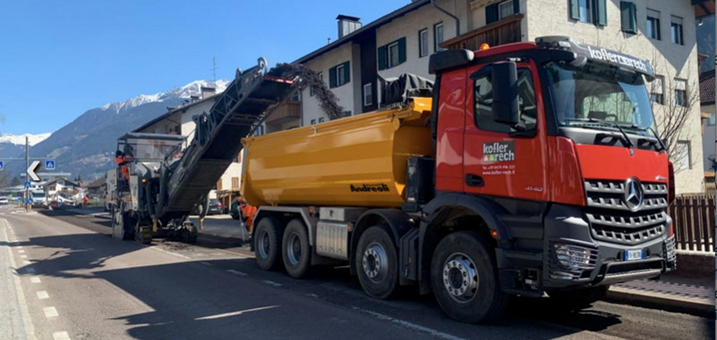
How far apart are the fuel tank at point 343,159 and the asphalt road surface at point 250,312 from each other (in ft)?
5.12

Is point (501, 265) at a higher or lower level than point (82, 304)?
higher

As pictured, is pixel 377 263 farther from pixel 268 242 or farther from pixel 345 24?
pixel 345 24

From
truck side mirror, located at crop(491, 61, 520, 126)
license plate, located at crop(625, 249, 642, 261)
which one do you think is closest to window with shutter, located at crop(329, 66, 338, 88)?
truck side mirror, located at crop(491, 61, 520, 126)

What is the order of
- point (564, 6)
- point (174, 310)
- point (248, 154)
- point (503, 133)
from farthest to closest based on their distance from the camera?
point (564, 6) < point (248, 154) < point (174, 310) < point (503, 133)

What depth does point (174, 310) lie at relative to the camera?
7.67 m

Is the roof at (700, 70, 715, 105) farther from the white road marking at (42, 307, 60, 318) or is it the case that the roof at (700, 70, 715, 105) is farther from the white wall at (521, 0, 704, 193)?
the white road marking at (42, 307, 60, 318)

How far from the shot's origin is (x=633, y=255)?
5.84m

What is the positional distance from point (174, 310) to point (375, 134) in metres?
3.78

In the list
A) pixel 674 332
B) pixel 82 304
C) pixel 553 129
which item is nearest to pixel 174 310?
pixel 82 304

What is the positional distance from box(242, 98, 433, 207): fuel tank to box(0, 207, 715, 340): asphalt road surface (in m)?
1.56

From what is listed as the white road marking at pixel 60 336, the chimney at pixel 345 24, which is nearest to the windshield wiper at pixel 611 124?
the white road marking at pixel 60 336

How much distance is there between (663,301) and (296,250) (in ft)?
20.2

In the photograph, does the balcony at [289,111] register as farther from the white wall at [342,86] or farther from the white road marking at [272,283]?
the white road marking at [272,283]

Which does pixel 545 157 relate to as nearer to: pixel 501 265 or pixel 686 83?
pixel 501 265
